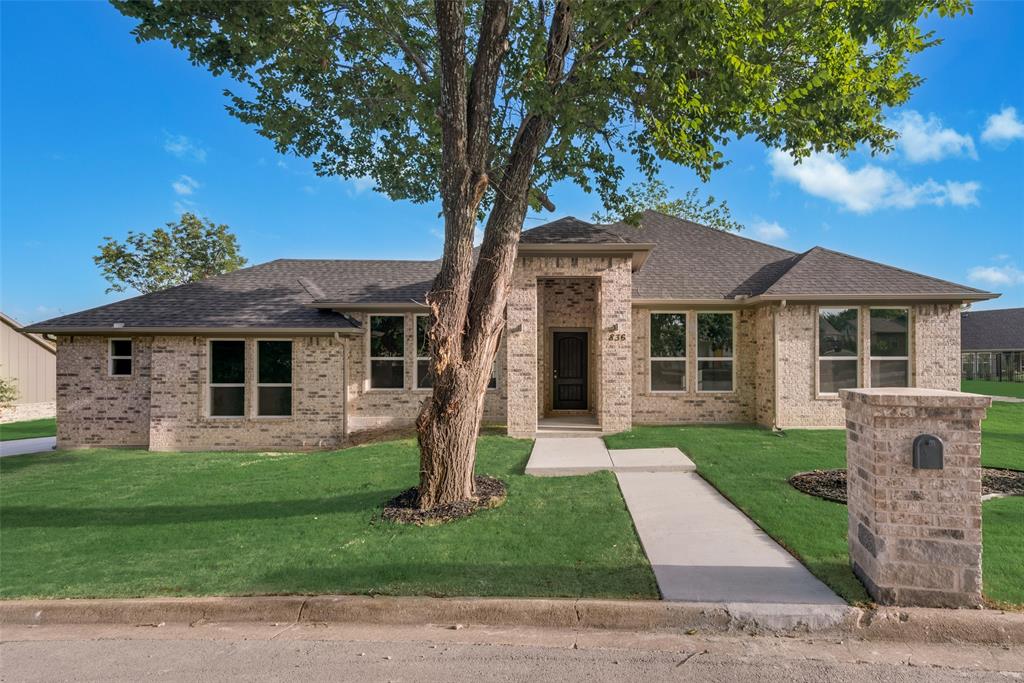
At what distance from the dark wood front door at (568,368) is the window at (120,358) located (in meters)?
10.6

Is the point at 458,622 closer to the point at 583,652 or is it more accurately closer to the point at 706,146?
the point at 583,652

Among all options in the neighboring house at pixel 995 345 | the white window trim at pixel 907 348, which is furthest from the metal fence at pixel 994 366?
the white window trim at pixel 907 348

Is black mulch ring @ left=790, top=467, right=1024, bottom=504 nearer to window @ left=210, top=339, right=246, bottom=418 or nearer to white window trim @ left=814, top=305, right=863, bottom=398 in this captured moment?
white window trim @ left=814, top=305, right=863, bottom=398

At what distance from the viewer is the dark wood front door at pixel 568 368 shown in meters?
13.4

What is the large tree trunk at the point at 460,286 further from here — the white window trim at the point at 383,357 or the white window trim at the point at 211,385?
the white window trim at the point at 211,385

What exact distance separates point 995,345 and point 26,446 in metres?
48.6

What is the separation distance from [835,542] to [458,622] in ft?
12.0

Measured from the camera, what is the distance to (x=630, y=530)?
5.23 meters

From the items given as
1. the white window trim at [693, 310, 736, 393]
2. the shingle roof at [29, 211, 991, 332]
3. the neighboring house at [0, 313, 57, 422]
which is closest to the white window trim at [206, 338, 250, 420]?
the shingle roof at [29, 211, 991, 332]

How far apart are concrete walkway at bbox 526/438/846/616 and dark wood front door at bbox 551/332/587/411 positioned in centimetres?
518

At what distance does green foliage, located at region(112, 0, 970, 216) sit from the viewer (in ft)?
21.2

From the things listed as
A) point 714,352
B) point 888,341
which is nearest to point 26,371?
point 714,352

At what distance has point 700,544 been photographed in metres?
4.89

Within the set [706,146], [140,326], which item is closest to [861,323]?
[706,146]
